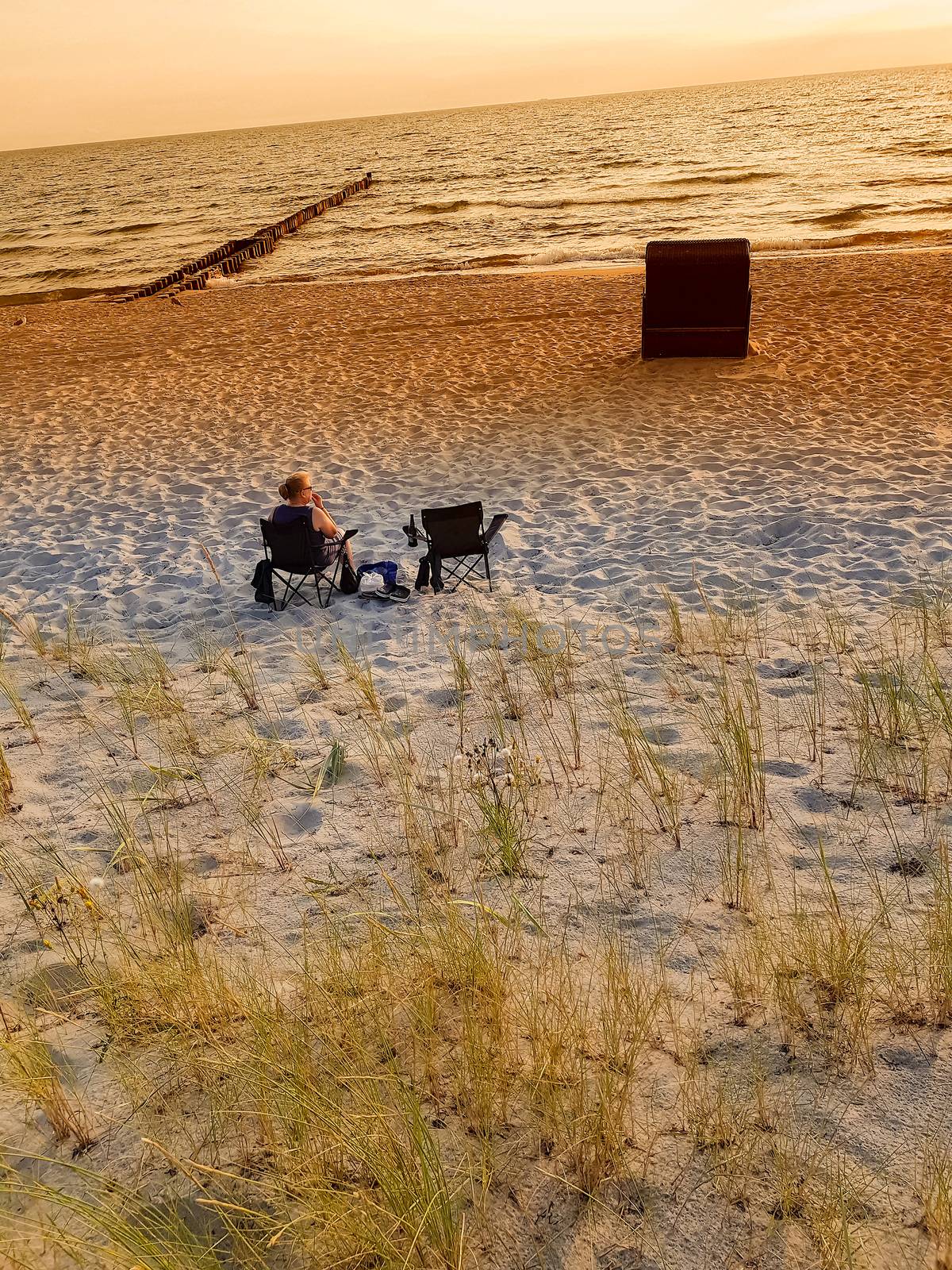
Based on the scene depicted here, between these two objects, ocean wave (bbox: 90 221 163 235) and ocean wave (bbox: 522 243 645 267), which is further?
ocean wave (bbox: 90 221 163 235)

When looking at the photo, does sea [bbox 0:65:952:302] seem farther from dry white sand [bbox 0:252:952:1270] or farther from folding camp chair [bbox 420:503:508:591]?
folding camp chair [bbox 420:503:508:591]

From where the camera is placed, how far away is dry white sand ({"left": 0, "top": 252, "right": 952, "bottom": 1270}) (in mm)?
2887

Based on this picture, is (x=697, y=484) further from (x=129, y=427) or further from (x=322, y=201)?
(x=322, y=201)

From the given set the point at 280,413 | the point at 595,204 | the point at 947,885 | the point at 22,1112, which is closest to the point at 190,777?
the point at 22,1112

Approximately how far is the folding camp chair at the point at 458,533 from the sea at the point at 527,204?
16.6 meters

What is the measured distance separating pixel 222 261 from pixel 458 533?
74.6 feet

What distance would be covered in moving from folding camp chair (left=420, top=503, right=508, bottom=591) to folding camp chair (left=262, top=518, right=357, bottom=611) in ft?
1.74

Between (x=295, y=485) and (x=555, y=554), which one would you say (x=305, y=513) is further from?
(x=555, y=554)

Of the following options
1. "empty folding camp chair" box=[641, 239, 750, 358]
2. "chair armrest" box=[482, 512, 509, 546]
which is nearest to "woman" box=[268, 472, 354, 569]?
"chair armrest" box=[482, 512, 509, 546]

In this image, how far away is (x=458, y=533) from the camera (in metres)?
6.59

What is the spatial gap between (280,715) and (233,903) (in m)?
1.55

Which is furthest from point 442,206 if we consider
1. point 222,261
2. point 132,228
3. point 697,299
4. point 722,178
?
point 697,299

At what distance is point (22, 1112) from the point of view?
3.03m

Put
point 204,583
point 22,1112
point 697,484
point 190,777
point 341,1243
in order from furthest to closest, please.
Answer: point 697,484 → point 204,583 → point 190,777 → point 22,1112 → point 341,1243
